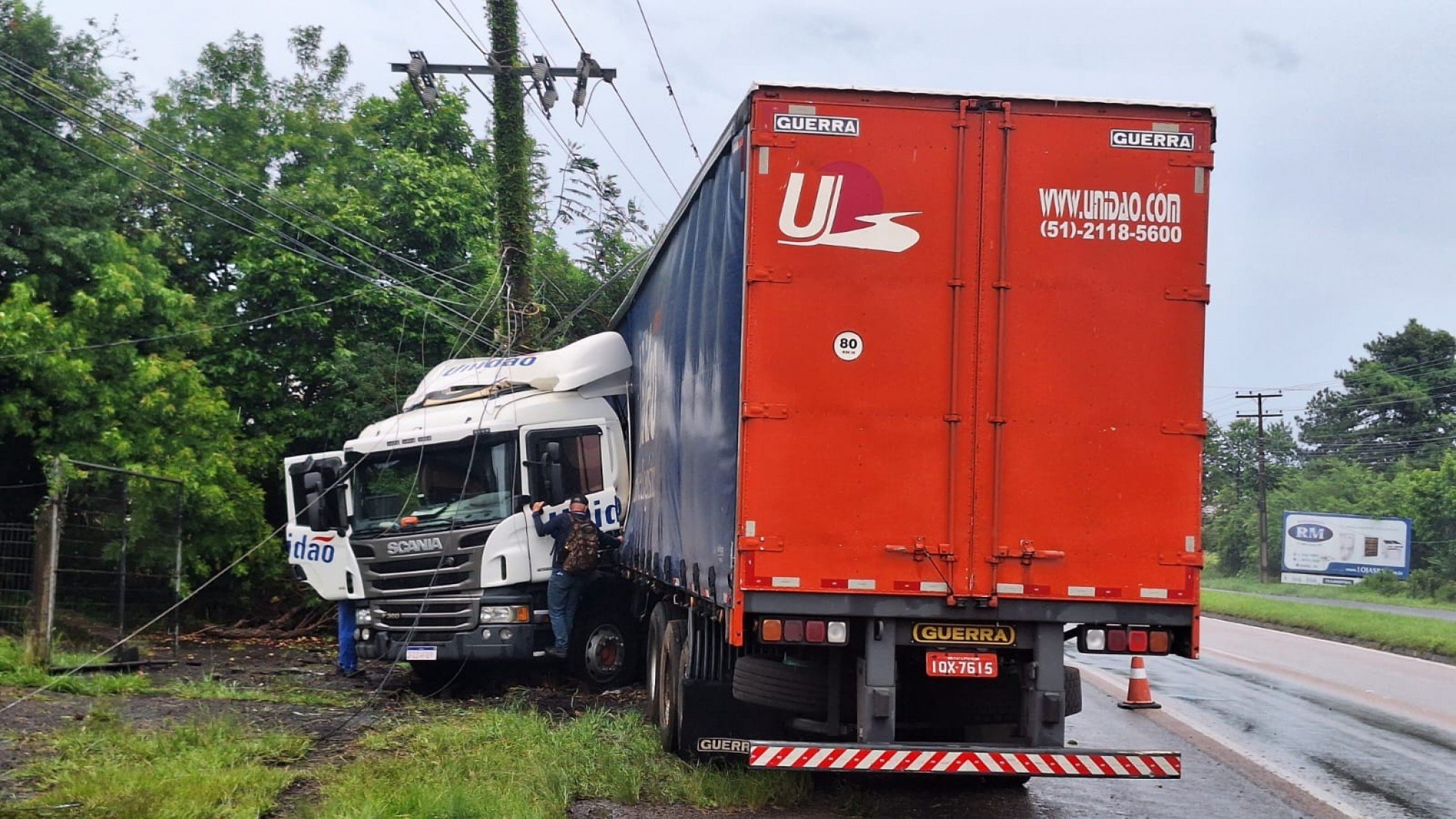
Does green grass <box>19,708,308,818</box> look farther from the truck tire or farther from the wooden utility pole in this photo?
the wooden utility pole

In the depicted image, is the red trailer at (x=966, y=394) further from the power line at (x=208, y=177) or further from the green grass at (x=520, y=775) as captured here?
the power line at (x=208, y=177)

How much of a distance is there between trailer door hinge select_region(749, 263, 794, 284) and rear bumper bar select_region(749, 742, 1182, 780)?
2.46 metres

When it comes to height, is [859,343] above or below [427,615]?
above

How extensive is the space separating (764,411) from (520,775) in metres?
2.83

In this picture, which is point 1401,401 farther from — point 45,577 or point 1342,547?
point 45,577

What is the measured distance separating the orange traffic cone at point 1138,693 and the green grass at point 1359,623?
1246cm

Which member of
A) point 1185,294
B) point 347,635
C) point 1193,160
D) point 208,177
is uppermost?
point 208,177

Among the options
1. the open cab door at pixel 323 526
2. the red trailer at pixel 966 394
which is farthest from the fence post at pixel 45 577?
the red trailer at pixel 966 394

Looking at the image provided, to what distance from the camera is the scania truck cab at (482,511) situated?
45.5 feet

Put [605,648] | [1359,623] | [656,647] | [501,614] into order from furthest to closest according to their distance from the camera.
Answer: [1359,623]
[605,648]
[501,614]
[656,647]

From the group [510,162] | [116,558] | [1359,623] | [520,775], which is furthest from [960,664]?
[1359,623]

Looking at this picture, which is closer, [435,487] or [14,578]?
[435,487]

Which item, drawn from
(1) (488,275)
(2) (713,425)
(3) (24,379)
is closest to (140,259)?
(3) (24,379)

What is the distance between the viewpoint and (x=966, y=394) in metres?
7.60
